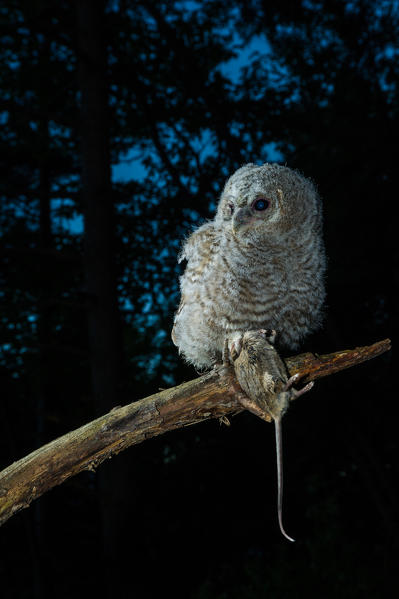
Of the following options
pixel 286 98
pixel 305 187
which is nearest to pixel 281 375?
pixel 305 187

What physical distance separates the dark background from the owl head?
7.23 ft

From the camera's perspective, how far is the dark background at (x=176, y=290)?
448 cm

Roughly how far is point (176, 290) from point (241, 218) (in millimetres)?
3524

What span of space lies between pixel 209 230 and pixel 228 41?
5037 mm

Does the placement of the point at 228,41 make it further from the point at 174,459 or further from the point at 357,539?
the point at 357,539

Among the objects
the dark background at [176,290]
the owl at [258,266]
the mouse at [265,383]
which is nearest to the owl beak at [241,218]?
the owl at [258,266]

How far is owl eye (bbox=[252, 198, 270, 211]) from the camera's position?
1.93 m

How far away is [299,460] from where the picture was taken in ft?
21.1

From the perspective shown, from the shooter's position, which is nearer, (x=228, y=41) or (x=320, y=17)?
(x=228, y=41)

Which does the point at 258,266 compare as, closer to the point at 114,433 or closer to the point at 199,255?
the point at 199,255

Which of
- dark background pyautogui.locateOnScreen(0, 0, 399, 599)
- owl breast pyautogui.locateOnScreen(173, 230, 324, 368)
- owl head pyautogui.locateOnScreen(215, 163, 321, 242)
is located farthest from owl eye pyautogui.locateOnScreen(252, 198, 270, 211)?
dark background pyautogui.locateOnScreen(0, 0, 399, 599)

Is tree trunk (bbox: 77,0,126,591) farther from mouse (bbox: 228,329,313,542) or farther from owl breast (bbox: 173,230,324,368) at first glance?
mouse (bbox: 228,329,313,542)

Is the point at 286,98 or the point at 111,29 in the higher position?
the point at 111,29

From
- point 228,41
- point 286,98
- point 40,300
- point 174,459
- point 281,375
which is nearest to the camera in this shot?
point 281,375
